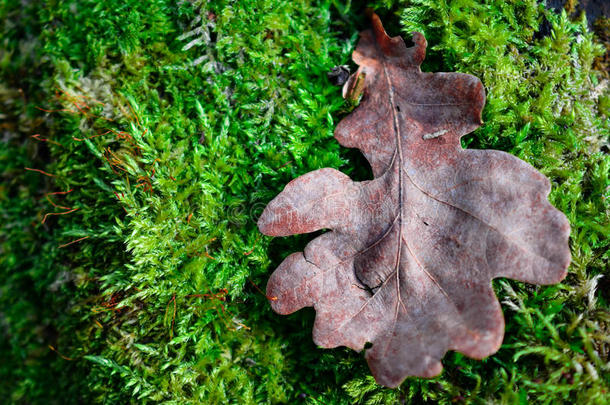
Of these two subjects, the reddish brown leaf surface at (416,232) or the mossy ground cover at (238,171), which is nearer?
the reddish brown leaf surface at (416,232)

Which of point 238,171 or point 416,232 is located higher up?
point 238,171

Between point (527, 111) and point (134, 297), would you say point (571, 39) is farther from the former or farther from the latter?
point (134, 297)

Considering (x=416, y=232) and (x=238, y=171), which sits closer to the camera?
(x=416, y=232)

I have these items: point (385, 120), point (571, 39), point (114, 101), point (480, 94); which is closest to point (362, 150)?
point (385, 120)
